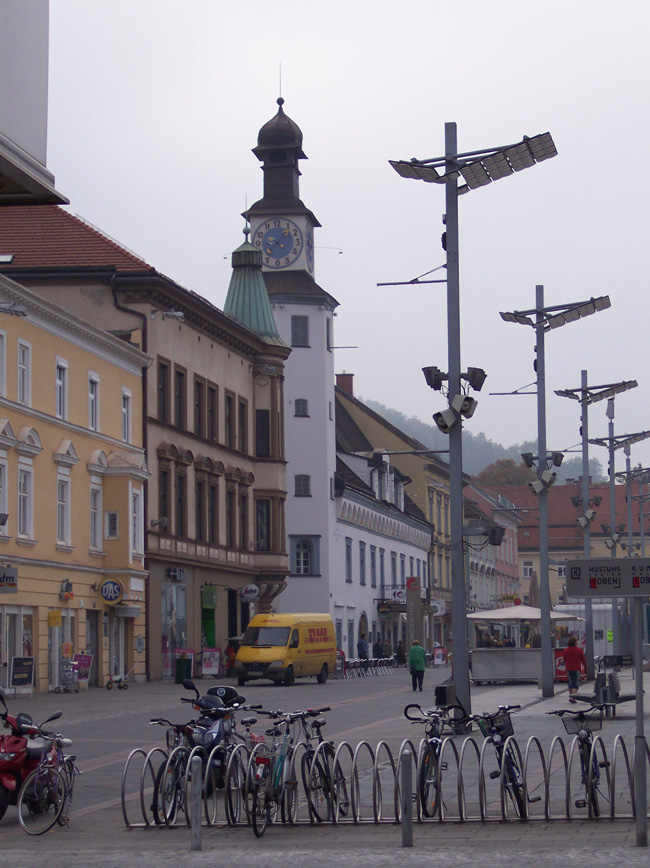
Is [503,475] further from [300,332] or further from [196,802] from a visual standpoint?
[196,802]

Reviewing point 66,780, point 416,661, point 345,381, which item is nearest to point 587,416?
point 416,661

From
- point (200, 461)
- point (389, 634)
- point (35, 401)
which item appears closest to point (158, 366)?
point (200, 461)

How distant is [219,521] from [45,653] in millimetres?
17545

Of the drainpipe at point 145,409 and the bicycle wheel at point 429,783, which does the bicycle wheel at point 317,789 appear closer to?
the bicycle wheel at point 429,783

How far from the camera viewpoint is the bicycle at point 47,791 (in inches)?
534

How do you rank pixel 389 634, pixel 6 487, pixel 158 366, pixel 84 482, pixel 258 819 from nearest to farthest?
pixel 258 819
pixel 6 487
pixel 84 482
pixel 158 366
pixel 389 634

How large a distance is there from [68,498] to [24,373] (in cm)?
448

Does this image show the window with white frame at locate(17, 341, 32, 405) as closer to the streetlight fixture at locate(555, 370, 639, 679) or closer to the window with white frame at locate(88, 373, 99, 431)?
the window with white frame at locate(88, 373, 99, 431)

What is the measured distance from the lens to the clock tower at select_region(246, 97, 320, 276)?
7169 cm

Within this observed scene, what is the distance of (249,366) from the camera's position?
201 ft

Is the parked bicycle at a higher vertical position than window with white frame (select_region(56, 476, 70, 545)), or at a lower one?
lower

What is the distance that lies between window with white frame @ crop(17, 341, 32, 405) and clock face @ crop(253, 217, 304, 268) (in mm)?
33763

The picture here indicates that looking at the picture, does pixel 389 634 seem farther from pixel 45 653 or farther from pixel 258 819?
pixel 258 819

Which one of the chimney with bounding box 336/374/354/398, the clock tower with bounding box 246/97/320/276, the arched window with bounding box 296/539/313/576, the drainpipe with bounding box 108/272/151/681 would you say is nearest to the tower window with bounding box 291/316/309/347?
the clock tower with bounding box 246/97/320/276
